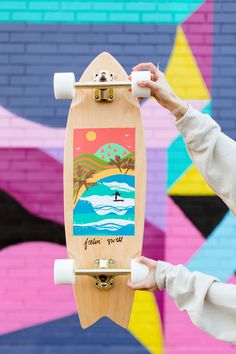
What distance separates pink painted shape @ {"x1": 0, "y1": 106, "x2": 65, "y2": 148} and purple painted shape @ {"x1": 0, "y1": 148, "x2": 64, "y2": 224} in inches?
1.6

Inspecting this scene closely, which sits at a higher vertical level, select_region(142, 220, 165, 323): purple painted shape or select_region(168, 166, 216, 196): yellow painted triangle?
select_region(168, 166, 216, 196): yellow painted triangle

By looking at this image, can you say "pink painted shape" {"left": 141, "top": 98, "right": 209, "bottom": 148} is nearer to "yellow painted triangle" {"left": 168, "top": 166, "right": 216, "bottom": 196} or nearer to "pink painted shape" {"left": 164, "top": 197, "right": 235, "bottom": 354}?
"yellow painted triangle" {"left": 168, "top": 166, "right": 216, "bottom": 196}

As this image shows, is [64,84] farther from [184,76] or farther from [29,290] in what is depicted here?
[29,290]

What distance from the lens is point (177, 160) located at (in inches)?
139

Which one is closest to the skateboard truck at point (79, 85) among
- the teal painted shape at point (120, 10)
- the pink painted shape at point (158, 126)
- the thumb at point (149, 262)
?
the thumb at point (149, 262)

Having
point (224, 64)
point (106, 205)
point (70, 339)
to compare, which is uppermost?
point (224, 64)

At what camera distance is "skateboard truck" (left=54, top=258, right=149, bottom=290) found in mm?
2170

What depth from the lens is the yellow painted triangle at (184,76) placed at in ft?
11.6

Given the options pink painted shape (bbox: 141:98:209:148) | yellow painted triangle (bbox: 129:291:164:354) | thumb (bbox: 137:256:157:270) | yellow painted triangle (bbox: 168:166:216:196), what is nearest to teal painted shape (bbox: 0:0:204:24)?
pink painted shape (bbox: 141:98:209:148)

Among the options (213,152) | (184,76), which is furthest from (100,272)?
(184,76)

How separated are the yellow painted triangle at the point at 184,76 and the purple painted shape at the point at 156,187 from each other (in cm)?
36

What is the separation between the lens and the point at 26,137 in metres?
3.55

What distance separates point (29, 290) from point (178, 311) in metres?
0.84

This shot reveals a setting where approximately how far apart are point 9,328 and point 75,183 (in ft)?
4.77
